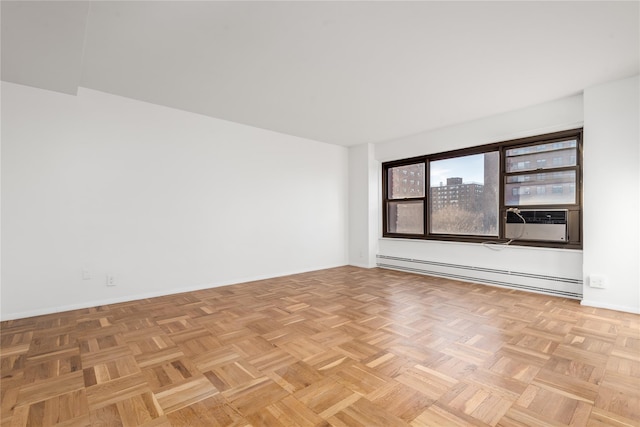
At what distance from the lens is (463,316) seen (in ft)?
9.89

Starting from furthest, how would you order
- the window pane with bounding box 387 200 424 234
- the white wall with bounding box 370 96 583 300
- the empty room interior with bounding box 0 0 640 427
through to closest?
the window pane with bounding box 387 200 424 234 < the white wall with bounding box 370 96 583 300 < the empty room interior with bounding box 0 0 640 427

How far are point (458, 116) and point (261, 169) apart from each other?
3092 millimetres

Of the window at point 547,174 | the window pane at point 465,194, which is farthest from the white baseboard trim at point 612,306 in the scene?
the window pane at point 465,194

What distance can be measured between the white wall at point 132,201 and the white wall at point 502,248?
2093mm

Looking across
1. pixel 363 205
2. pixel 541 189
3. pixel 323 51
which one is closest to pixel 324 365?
pixel 323 51

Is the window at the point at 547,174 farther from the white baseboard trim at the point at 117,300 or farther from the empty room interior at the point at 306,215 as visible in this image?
the white baseboard trim at the point at 117,300

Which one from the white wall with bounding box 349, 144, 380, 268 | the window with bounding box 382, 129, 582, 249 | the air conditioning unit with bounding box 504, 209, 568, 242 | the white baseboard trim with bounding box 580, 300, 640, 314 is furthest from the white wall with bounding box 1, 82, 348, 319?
the white baseboard trim with bounding box 580, 300, 640, 314

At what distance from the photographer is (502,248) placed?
430 cm

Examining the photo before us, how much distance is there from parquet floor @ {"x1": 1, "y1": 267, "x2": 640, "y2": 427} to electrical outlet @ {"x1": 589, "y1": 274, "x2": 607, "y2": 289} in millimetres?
281

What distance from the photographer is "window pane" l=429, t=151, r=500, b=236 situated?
15.0ft

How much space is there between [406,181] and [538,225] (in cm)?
230

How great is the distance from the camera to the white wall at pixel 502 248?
12.1ft

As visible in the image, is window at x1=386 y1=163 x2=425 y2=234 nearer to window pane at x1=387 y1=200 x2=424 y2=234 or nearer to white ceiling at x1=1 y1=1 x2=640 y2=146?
window pane at x1=387 y1=200 x2=424 y2=234

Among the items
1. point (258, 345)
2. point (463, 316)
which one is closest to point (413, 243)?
point (463, 316)
